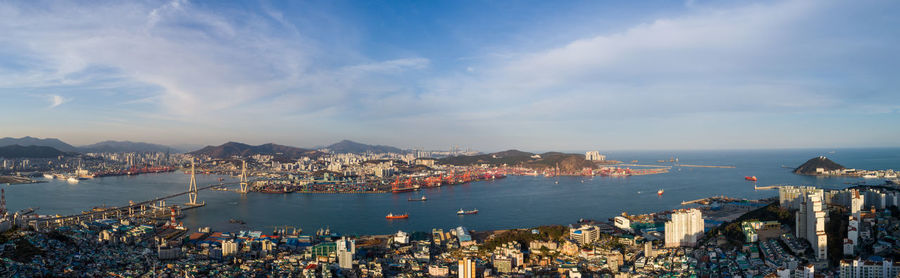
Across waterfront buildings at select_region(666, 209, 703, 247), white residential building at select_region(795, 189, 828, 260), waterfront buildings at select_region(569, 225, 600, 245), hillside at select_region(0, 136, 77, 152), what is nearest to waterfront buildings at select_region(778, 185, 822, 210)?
white residential building at select_region(795, 189, 828, 260)

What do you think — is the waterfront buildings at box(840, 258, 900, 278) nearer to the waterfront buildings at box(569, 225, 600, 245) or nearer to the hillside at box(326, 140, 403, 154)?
the waterfront buildings at box(569, 225, 600, 245)

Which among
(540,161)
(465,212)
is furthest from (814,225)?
(540,161)

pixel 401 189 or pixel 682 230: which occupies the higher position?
pixel 682 230

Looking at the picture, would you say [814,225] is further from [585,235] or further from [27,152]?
[27,152]

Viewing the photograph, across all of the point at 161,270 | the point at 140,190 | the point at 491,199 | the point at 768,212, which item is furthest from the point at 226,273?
the point at 140,190

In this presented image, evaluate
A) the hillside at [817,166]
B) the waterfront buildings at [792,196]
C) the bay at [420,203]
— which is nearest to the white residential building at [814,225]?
the waterfront buildings at [792,196]

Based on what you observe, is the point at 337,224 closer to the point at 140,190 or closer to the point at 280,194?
the point at 280,194
